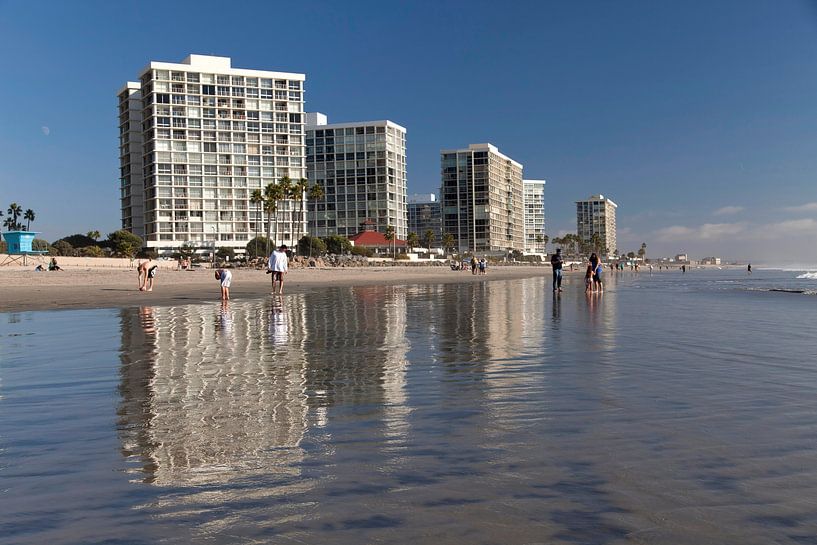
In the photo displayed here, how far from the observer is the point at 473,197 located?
183 m

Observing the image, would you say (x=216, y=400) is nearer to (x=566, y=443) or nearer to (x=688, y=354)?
Answer: (x=566, y=443)

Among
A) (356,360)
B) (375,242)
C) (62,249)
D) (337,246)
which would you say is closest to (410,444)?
(356,360)

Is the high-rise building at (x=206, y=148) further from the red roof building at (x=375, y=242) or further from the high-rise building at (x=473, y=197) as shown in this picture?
the high-rise building at (x=473, y=197)

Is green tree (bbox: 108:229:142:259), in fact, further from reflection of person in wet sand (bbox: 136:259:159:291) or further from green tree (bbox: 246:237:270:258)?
reflection of person in wet sand (bbox: 136:259:159:291)

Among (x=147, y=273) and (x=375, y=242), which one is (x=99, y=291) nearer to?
(x=147, y=273)

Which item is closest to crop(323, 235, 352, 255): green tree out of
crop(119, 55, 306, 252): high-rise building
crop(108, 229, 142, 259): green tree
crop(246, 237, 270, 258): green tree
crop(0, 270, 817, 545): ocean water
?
crop(119, 55, 306, 252): high-rise building

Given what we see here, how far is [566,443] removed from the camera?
447 cm

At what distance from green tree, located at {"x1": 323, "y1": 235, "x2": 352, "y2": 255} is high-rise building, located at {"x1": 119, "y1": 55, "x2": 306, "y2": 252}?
10.4 metres

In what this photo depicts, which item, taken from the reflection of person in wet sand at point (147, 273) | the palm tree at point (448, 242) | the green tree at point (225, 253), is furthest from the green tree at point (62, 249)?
the palm tree at point (448, 242)

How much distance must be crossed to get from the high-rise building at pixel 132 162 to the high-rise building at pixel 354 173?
44.2 m

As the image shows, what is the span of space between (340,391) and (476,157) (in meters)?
182

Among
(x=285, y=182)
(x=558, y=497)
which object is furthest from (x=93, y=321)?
(x=285, y=182)

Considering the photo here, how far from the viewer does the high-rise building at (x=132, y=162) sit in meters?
129

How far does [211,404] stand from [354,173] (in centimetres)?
15393
